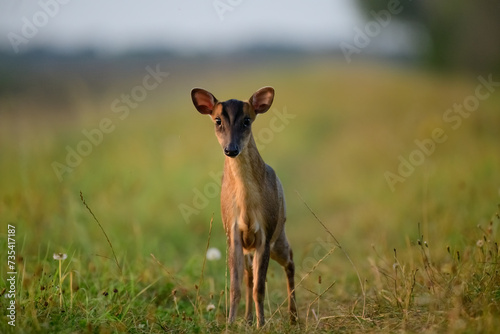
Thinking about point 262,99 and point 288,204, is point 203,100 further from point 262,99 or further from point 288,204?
point 288,204

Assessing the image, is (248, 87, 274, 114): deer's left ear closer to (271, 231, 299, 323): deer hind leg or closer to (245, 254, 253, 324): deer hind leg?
(271, 231, 299, 323): deer hind leg

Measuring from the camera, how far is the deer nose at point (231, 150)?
5.56m

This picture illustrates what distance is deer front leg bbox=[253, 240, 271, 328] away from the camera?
572cm

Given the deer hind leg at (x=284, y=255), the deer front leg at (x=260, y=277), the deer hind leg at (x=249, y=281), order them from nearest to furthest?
the deer front leg at (x=260, y=277) → the deer hind leg at (x=249, y=281) → the deer hind leg at (x=284, y=255)

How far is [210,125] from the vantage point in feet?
54.7

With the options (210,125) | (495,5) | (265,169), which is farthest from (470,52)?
(265,169)

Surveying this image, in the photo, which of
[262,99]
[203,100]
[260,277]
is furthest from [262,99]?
[260,277]

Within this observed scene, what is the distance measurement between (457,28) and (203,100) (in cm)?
2353

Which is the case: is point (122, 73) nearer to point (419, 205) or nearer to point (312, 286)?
point (419, 205)

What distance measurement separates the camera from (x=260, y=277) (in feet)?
18.9

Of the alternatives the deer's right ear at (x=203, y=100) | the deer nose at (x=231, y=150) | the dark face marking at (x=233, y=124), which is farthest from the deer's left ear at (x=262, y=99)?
the deer nose at (x=231, y=150)

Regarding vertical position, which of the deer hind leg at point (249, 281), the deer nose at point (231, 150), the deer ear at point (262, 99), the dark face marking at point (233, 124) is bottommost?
the deer hind leg at point (249, 281)

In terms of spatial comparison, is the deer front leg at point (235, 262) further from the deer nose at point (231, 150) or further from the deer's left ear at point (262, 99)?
the deer's left ear at point (262, 99)

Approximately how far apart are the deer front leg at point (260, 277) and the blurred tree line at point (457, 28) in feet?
72.1
